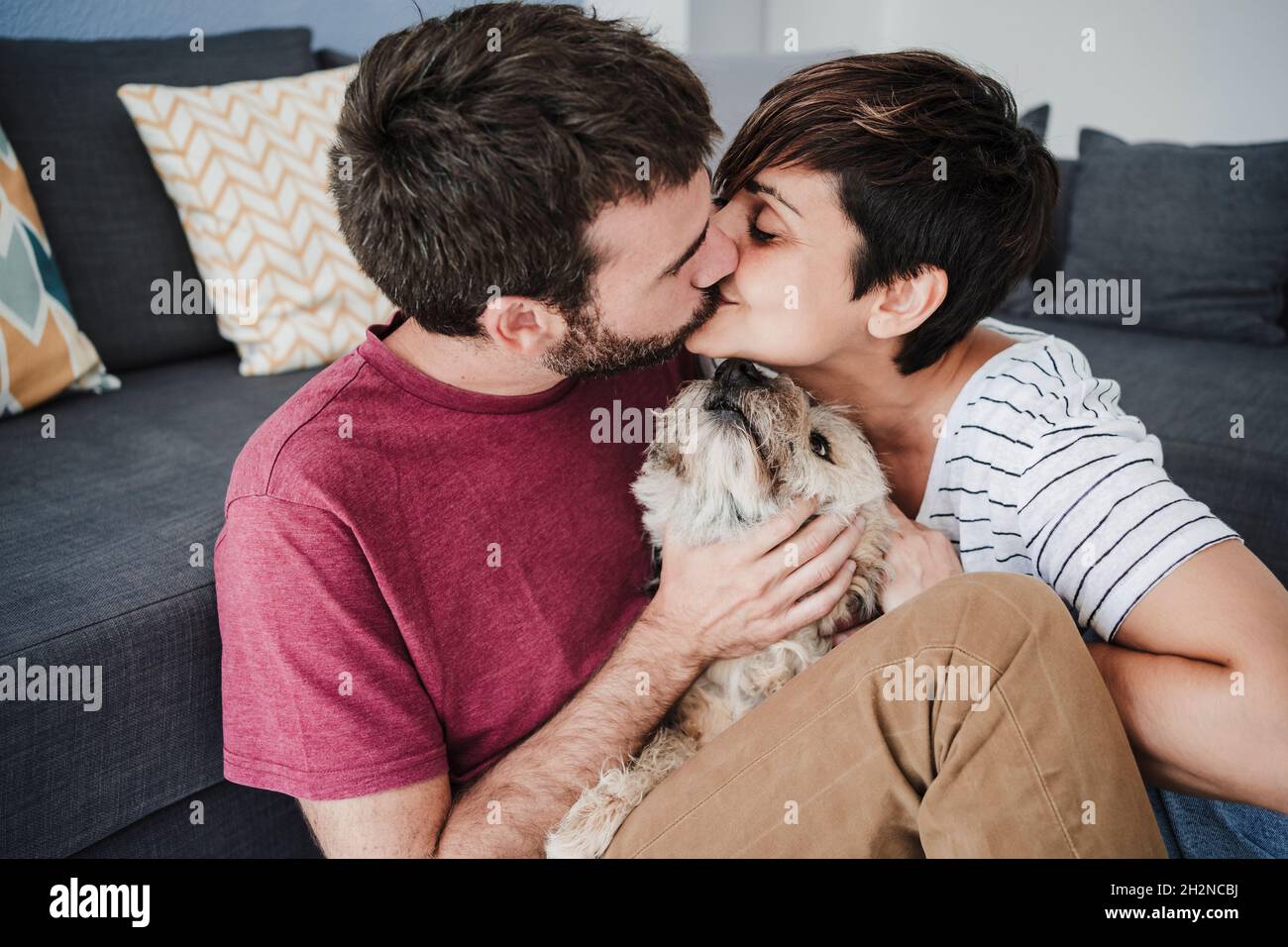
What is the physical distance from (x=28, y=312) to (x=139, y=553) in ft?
2.43

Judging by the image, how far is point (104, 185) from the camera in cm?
207

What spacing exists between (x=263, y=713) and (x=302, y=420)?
1.19ft

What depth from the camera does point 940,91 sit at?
140 cm

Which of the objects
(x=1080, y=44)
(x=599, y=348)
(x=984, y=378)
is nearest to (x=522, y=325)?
(x=599, y=348)

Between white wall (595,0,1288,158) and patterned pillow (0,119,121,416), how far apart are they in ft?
8.37

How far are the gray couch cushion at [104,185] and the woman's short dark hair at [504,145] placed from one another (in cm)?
116

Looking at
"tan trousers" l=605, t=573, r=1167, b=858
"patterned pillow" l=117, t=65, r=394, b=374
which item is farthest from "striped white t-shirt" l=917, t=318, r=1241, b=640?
"patterned pillow" l=117, t=65, r=394, b=374

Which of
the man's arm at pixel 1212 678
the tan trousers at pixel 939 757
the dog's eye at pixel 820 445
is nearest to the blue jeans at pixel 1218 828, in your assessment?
the man's arm at pixel 1212 678

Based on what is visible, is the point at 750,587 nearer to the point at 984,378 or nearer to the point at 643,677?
the point at 643,677

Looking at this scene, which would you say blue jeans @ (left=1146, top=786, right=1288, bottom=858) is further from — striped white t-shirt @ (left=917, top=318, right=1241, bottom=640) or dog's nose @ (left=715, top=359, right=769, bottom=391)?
dog's nose @ (left=715, top=359, right=769, bottom=391)
